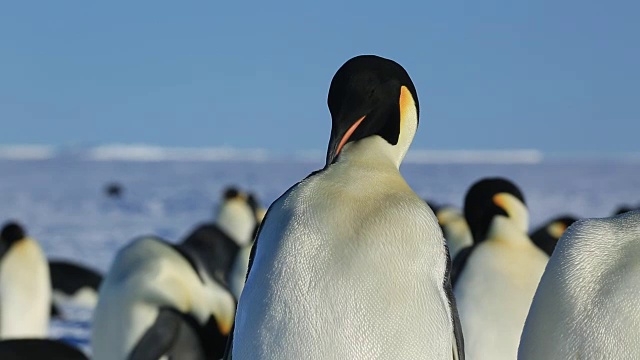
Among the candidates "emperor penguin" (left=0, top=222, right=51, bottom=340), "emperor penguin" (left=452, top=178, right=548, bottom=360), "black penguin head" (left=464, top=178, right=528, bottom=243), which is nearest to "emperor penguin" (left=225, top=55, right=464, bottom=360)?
"emperor penguin" (left=452, top=178, right=548, bottom=360)

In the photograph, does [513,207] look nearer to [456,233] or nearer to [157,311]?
[157,311]

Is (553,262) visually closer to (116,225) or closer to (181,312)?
(181,312)

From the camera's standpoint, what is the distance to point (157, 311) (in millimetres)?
4984

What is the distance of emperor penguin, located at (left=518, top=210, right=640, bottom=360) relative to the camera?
2.43 m

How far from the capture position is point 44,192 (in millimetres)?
35594

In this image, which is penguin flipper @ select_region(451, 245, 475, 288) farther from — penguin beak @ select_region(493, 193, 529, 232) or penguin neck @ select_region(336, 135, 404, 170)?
penguin neck @ select_region(336, 135, 404, 170)

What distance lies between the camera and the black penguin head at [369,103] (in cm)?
275

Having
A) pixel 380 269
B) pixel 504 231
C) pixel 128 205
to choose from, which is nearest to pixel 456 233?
pixel 504 231

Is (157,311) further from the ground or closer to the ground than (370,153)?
closer to the ground

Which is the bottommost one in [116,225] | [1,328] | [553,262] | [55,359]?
[116,225]

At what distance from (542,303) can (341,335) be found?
0.47 m

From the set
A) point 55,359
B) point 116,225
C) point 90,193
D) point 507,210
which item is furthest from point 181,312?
point 90,193

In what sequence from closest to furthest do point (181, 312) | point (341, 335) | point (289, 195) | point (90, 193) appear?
point (341, 335) → point (289, 195) → point (181, 312) → point (90, 193)

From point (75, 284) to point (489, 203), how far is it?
807cm
